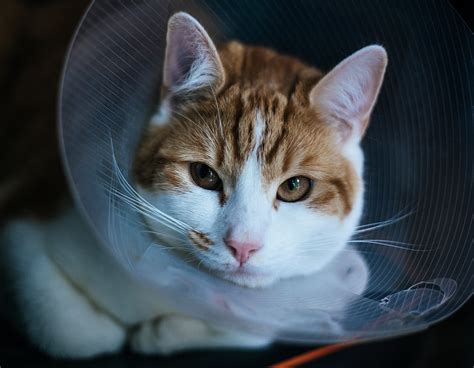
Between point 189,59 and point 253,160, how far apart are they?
0.26m

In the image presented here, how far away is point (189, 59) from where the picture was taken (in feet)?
4.04

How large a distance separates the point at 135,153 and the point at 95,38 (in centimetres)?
26

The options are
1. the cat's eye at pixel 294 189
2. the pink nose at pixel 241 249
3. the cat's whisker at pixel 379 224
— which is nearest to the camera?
the pink nose at pixel 241 249

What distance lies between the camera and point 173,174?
1219 mm

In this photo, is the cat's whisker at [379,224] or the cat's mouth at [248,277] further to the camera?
the cat's whisker at [379,224]

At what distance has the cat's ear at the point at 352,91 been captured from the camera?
1.18m

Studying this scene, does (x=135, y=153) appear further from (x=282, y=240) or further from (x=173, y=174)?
(x=282, y=240)

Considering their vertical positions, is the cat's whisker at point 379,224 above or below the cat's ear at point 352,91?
below

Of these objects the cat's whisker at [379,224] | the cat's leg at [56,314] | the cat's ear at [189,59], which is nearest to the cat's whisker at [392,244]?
the cat's whisker at [379,224]

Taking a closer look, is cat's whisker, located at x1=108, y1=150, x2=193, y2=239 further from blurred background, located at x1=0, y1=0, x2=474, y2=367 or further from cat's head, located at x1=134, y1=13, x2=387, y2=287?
blurred background, located at x1=0, y1=0, x2=474, y2=367

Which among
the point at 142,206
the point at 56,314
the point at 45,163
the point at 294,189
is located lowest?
the point at 56,314

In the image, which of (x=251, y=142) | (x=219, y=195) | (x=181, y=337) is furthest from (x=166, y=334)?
(x=251, y=142)

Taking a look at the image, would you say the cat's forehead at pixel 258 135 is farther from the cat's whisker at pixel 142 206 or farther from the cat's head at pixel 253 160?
the cat's whisker at pixel 142 206

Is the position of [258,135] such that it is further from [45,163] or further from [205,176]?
[45,163]
